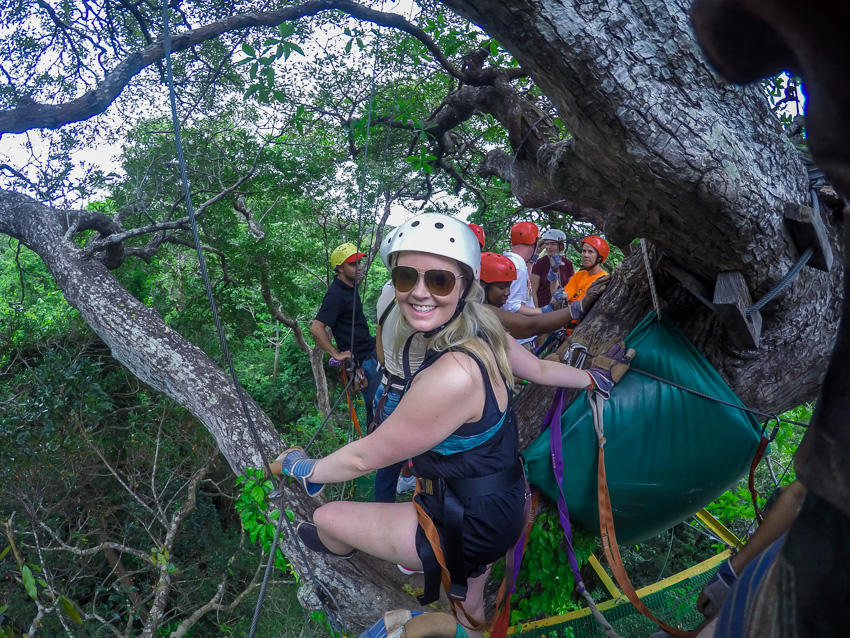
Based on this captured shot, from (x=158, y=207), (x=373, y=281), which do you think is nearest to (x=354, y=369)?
(x=158, y=207)

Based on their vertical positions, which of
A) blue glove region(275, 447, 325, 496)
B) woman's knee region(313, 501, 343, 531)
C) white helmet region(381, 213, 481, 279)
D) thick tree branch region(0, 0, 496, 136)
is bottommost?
woman's knee region(313, 501, 343, 531)

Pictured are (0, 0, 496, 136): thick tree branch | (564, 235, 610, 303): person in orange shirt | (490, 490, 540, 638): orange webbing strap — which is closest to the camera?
(490, 490, 540, 638): orange webbing strap

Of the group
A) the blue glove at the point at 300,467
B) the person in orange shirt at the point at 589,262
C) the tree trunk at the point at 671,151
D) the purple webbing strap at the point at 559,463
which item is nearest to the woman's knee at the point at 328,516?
the blue glove at the point at 300,467

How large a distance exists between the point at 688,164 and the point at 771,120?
0.47 metres

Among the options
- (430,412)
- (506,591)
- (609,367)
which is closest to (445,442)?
(430,412)

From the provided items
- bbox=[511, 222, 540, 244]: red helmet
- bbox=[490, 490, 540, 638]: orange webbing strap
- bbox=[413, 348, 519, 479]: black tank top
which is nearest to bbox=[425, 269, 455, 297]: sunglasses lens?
bbox=[413, 348, 519, 479]: black tank top

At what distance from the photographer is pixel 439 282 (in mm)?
1929

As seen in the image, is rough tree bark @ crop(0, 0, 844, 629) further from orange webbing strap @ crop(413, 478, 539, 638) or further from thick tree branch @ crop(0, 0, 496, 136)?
orange webbing strap @ crop(413, 478, 539, 638)

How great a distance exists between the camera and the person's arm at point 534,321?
3.09 metres

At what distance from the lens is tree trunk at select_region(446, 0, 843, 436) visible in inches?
59.8

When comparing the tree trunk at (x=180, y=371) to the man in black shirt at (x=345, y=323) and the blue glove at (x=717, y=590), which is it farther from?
the blue glove at (x=717, y=590)

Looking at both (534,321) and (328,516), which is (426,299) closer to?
(328,516)

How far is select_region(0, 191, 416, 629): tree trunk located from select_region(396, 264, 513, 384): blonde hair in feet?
4.75

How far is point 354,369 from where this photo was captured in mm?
4293
